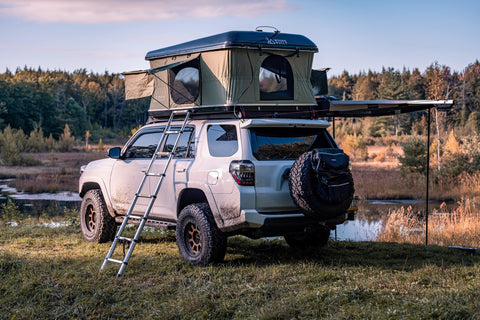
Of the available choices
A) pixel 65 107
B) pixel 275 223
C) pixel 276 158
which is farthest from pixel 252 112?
pixel 65 107

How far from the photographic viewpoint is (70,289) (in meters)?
6.26

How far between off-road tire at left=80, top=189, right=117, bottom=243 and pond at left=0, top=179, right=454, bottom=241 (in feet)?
19.1

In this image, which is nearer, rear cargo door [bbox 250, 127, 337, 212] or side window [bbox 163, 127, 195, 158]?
rear cargo door [bbox 250, 127, 337, 212]

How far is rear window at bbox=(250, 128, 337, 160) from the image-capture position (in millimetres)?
7156

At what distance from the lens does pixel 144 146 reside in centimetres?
879

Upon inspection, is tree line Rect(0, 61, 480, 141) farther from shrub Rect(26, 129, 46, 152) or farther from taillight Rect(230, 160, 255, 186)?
taillight Rect(230, 160, 255, 186)

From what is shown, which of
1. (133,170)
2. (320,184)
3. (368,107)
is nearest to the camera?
(320,184)

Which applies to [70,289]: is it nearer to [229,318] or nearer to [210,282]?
[210,282]

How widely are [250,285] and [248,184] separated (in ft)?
4.19

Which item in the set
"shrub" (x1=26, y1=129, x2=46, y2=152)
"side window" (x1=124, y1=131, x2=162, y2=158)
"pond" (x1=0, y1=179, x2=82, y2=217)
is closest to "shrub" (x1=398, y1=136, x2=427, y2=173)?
"pond" (x1=0, y1=179, x2=82, y2=217)

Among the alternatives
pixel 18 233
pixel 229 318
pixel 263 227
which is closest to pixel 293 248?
pixel 263 227

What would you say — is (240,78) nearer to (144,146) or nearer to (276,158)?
(276,158)

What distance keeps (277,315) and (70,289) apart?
2.46 metres

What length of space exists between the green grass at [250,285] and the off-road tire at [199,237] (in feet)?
0.56
